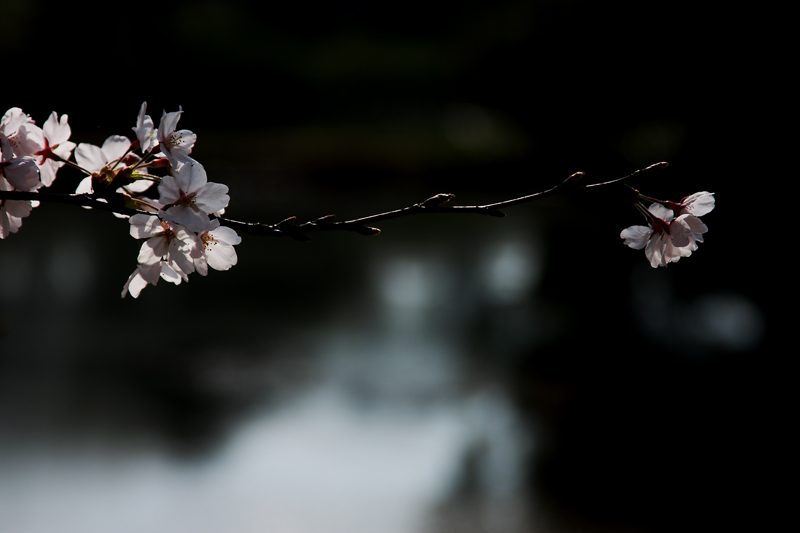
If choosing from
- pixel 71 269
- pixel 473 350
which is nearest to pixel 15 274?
pixel 71 269

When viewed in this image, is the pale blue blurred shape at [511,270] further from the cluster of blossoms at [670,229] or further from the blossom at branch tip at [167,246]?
the blossom at branch tip at [167,246]

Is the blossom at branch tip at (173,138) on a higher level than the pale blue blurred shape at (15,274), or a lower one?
lower

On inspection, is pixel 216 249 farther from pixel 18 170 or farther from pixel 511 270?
pixel 511 270

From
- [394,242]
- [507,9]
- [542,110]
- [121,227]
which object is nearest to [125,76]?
[121,227]

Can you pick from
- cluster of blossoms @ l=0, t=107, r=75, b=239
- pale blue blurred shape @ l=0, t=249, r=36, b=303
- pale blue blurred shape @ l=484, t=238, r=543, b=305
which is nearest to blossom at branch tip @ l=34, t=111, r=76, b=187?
cluster of blossoms @ l=0, t=107, r=75, b=239

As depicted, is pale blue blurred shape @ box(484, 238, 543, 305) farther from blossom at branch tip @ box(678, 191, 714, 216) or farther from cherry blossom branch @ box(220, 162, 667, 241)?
cherry blossom branch @ box(220, 162, 667, 241)

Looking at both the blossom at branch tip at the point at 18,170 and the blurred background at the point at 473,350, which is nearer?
the blossom at branch tip at the point at 18,170

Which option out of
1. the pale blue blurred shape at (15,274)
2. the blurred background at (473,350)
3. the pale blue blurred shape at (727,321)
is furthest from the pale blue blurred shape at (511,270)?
the pale blue blurred shape at (15,274)
